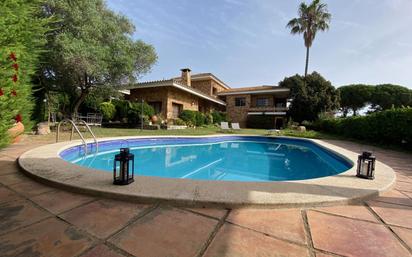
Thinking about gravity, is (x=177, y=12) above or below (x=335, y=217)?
above

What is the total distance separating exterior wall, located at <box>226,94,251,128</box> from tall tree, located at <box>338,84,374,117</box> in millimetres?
19799

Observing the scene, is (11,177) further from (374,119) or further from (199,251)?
(374,119)

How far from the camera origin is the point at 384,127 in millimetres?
9672

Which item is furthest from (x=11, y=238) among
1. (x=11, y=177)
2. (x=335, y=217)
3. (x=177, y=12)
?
(x=177, y=12)

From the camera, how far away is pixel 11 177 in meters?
3.15

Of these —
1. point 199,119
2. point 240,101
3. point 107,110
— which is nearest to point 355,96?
point 240,101

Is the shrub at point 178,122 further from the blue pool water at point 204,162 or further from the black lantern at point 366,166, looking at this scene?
the black lantern at point 366,166

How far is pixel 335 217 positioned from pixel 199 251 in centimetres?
160

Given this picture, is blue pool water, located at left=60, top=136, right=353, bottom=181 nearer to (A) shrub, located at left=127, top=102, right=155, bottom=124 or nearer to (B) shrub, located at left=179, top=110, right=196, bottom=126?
(A) shrub, located at left=127, top=102, right=155, bottom=124

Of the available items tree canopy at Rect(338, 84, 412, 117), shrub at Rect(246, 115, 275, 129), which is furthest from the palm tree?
tree canopy at Rect(338, 84, 412, 117)

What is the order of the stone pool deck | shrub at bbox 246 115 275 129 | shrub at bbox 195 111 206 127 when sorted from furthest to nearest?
1. shrub at bbox 246 115 275 129
2. shrub at bbox 195 111 206 127
3. the stone pool deck

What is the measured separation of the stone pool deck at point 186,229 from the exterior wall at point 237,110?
23.9 m

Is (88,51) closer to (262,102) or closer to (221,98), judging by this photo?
(221,98)

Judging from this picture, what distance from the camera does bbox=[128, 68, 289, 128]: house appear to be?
18172mm
